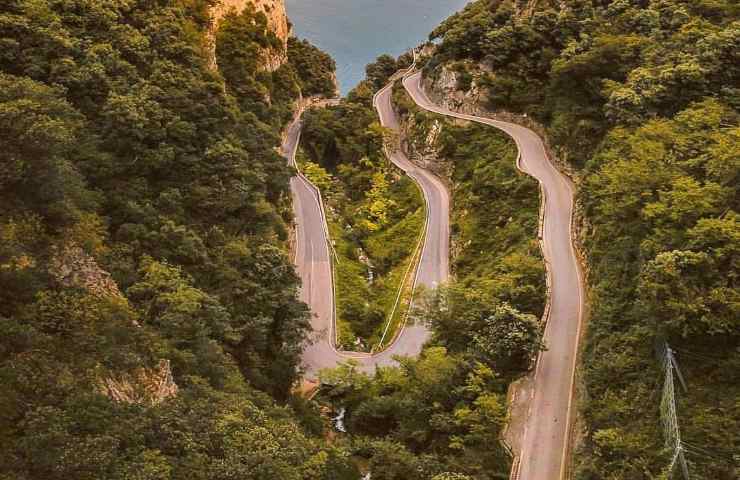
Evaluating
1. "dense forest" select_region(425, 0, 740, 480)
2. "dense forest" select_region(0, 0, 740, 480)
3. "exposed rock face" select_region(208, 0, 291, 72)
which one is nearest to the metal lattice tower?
"dense forest" select_region(425, 0, 740, 480)

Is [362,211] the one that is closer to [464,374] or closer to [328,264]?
[328,264]

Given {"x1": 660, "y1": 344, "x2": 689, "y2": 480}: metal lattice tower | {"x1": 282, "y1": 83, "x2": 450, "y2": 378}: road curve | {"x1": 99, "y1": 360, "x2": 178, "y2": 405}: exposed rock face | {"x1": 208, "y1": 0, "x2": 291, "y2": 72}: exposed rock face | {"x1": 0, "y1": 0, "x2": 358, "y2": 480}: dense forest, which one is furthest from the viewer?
{"x1": 208, "y1": 0, "x2": 291, "y2": 72}: exposed rock face

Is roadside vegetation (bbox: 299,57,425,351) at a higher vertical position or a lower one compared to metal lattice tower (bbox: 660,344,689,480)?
higher

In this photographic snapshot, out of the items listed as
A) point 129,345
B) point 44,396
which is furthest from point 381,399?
point 44,396

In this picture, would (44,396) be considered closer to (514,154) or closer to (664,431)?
(664,431)

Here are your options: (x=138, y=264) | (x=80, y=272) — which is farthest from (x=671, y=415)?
(x=138, y=264)

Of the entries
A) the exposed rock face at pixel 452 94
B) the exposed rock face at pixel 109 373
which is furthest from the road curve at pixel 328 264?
the exposed rock face at pixel 109 373

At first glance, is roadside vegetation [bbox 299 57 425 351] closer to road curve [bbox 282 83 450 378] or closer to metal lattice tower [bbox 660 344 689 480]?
road curve [bbox 282 83 450 378]
